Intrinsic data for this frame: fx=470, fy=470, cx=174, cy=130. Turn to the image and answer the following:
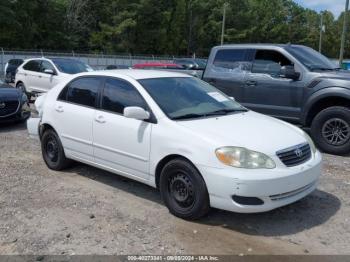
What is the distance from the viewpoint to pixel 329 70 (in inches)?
345

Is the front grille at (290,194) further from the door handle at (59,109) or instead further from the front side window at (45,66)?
the front side window at (45,66)

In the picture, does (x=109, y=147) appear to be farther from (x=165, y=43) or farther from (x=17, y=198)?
(x=165, y=43)

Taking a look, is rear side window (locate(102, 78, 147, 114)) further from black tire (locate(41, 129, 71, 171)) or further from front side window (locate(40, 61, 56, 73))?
front side window (locate(40, 61, 56, 73))

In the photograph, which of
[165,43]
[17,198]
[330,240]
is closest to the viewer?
[330,240]

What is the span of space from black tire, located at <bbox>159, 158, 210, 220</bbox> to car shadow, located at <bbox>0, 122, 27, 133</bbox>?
6308 millimetres

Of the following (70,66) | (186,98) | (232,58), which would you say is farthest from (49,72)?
(186,98)

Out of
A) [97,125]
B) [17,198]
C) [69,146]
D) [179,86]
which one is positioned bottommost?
[17,198]

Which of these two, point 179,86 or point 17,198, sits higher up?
point 179,86

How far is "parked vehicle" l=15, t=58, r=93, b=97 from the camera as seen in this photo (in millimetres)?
14219

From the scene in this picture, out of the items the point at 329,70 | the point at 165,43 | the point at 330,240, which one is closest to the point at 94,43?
the point at 165,43

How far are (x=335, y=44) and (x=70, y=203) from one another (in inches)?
4040

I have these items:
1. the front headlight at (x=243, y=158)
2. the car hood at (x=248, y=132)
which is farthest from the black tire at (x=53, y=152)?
the front headlight at (x=243, y=158)

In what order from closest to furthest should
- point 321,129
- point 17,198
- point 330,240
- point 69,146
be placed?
point 330,240, point 17,198, point 69,146, point 321,129

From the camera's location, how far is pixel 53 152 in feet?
23.0
